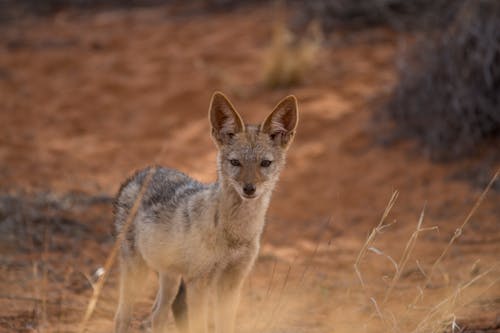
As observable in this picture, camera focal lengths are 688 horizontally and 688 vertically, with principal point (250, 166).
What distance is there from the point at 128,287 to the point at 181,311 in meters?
0.45

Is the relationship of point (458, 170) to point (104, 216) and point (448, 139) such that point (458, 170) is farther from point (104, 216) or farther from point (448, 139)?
point (104, 216)

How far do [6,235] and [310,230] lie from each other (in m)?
3.64

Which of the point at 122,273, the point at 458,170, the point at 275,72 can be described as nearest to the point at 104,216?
the point at 122,273

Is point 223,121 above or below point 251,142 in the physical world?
above

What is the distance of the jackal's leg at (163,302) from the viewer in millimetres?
5316

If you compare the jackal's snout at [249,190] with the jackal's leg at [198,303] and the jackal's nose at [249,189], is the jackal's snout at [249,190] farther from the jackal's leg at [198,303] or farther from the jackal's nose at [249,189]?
the jackal's leg at [198,303]

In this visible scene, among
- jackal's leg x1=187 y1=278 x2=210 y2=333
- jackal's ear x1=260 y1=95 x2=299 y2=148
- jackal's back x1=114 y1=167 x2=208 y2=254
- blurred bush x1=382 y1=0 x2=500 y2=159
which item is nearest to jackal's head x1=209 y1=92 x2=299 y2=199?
jackal's ear x1=260 y1=95 x2=299 y2=148

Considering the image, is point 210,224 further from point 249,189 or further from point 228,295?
point 228,295

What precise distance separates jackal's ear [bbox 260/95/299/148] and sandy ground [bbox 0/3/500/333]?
613 millimetres

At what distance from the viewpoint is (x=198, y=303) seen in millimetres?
4723

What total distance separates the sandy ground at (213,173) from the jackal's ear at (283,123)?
24.2 inches

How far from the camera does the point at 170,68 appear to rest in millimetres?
15070

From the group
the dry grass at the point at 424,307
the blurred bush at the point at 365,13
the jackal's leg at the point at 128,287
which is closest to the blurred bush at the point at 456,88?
the blurred bush at the point at 365,13

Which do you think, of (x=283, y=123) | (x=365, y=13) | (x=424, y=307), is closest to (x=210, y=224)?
(x=283, y=123)
